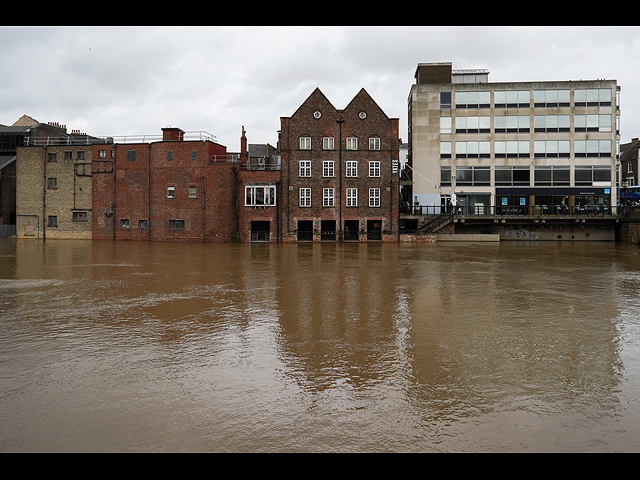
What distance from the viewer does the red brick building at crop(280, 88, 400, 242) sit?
42.1 metres

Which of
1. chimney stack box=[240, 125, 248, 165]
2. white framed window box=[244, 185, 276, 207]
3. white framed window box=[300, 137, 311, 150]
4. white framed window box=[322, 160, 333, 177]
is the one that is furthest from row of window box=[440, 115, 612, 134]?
chimney stack box=[240, 125, 248, 165]

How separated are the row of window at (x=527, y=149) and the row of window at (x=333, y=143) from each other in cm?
954

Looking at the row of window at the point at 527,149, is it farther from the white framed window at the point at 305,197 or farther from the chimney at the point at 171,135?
the chimney at the point at 171,135

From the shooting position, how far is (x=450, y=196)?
159ft

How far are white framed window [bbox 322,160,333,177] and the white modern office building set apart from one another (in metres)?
9.72

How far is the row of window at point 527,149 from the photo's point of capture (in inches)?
1858

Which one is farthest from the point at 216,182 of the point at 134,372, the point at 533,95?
the point at 134,372

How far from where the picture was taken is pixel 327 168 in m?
42.3

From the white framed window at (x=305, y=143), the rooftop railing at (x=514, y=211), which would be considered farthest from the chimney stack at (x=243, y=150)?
the rooftop railing at (x=514, y=211)

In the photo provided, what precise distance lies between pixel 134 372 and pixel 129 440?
2.07 metres

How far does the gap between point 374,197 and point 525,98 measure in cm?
1870

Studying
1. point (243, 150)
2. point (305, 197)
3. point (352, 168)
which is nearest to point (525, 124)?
point (352, 168)

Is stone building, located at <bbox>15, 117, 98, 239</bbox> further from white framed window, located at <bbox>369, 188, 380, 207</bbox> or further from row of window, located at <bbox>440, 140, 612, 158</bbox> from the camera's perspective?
row of window, located at <bbox>440, 140, 612, 158</bbox>

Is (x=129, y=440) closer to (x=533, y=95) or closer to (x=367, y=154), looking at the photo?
(x=367, y=154)
